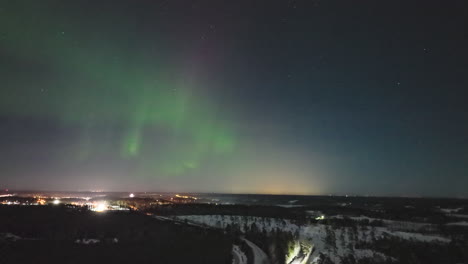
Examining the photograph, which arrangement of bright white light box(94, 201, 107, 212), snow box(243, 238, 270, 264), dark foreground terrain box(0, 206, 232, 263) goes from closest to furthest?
snow box(243, 238, 270, 264) < dark foreground terrain box(0, 206, 232, 263) < bright white light box(94, 201, 107, 212)

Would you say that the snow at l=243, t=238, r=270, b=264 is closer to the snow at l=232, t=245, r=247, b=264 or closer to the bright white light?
the snow at l=232, t=245, r=247, b=264

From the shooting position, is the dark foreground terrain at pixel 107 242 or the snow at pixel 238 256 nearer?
the snow at pixel 238 256

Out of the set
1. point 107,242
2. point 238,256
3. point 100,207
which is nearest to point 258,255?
point 238,256

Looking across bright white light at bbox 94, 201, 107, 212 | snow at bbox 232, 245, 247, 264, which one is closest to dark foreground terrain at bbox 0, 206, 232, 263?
snow at bbox 232, 245, 247, 264

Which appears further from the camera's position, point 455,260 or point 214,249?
point 214,249

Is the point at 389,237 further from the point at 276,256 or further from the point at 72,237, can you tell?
the point at 72,237

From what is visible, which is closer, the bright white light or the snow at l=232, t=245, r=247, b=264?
the snow at l=232, t=245, r=247, b=264

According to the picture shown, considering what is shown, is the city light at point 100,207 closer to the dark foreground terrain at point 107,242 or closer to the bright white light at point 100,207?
the bright white light at point 100,207

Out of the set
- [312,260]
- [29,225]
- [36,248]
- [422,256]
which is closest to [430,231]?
[422,256]

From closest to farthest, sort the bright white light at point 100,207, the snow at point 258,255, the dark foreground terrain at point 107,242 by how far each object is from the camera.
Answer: the snow at point 258,255 → the dark foreground terrain at point 107,242 → the bright white light at point 100,207

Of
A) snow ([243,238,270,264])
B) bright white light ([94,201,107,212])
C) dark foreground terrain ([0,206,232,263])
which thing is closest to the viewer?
snow ([243,238,270,264])

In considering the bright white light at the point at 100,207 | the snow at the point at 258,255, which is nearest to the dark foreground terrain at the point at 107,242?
the snow at the point at 258,255
